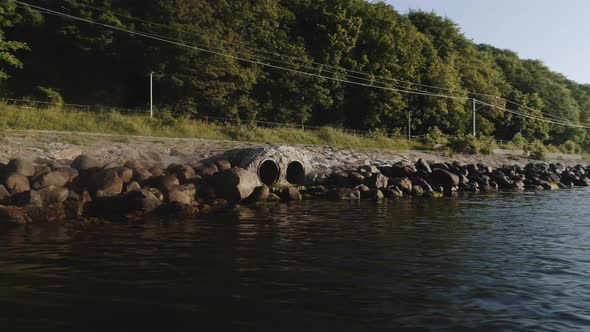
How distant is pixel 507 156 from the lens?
51.8m

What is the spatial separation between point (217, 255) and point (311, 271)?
228 cm

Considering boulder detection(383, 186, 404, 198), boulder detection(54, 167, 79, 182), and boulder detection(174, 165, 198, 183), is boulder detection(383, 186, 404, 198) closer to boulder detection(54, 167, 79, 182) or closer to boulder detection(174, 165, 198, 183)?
boulder detection(174, 165, 198, 183)

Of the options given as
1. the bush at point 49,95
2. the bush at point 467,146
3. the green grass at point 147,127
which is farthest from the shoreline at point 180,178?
→ the bush at point 49,95

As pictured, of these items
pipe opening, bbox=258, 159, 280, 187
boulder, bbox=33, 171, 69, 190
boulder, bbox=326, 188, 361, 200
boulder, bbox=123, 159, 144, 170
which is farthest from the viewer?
pipe opening, bbox=258, 159, 280, 187

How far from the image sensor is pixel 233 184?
2033 centimetres

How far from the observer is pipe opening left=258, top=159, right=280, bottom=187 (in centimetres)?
2436

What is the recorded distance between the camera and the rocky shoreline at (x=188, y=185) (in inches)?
626

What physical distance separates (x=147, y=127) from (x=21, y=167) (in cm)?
1360

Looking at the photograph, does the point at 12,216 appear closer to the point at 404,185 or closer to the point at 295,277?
the point at 295,277

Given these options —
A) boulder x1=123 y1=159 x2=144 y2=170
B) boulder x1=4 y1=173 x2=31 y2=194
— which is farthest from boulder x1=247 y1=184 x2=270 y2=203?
boulder x1=4 y1=173 x2=31 y2=194

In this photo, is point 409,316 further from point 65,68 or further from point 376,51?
point 376,51

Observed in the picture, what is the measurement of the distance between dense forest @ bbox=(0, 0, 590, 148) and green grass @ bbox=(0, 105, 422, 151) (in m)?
6.87

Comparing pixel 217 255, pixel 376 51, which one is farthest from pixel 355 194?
pixel 376 51

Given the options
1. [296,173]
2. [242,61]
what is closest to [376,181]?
[296,173]
